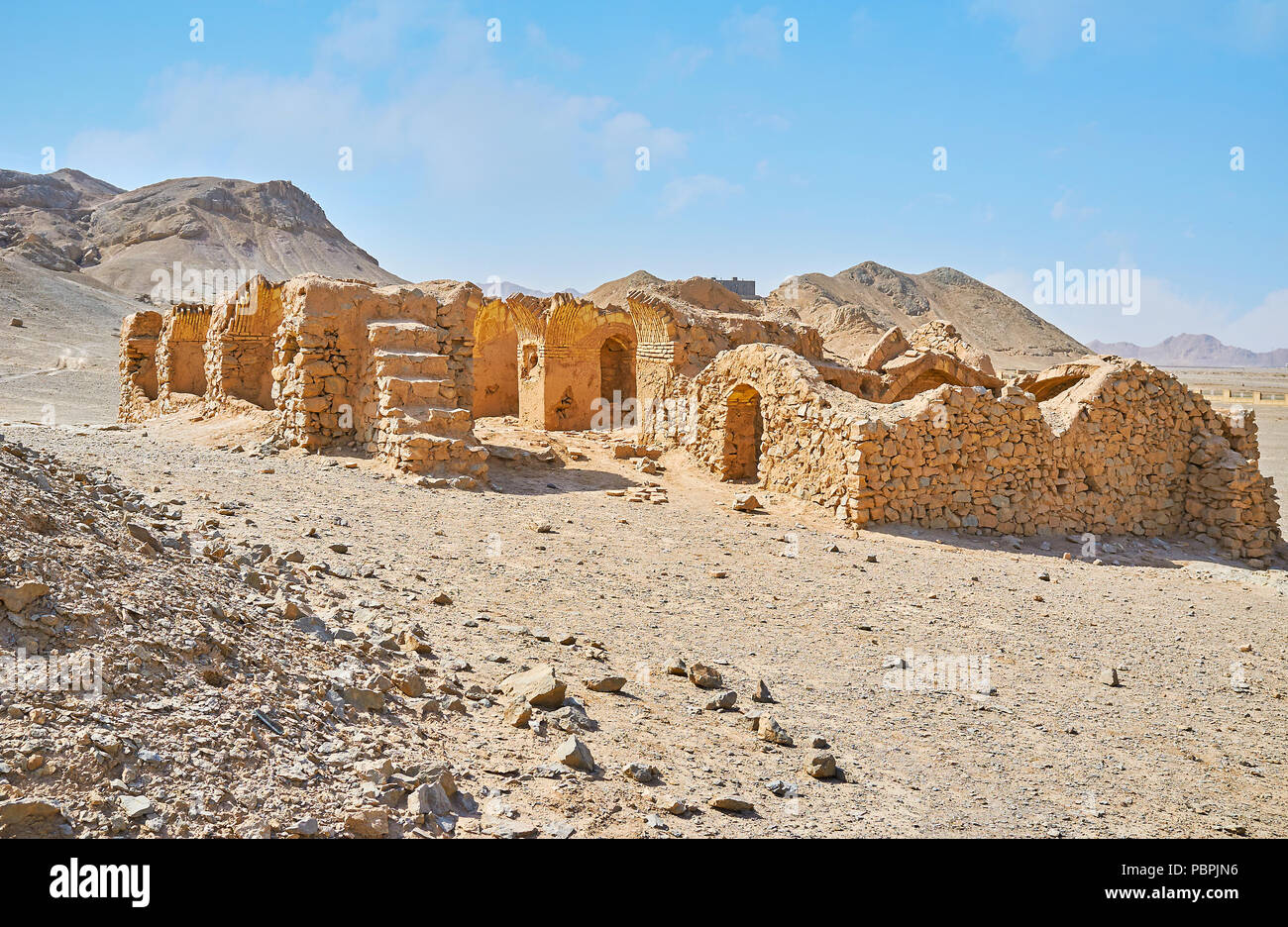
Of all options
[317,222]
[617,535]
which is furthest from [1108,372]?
[317,222]

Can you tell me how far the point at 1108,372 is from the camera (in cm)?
1095

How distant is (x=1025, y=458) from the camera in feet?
33.9

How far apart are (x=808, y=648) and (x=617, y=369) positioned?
16.9 m

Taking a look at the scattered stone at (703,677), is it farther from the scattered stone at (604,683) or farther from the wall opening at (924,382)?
the wall opening at (924,382)

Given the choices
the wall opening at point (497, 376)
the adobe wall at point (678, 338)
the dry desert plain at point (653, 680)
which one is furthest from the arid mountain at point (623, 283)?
the dry desert plain at point (653, 680)

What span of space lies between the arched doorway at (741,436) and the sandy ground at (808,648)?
8.92ft

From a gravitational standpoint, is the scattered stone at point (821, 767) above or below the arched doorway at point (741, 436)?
below

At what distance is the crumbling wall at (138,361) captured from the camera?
56.9 feet

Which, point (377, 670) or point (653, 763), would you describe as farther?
point (377, 670)

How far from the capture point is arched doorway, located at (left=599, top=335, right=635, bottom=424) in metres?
21.9

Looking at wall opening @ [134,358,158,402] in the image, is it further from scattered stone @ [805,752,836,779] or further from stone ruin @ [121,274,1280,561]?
scattered stone @ [805,752,836,779]

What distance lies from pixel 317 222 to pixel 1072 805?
81714 millimetres

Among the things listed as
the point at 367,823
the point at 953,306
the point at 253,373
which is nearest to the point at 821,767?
the point at 367,823
